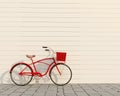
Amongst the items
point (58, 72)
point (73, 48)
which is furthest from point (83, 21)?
point (58, 72)

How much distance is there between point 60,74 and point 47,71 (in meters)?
0.47

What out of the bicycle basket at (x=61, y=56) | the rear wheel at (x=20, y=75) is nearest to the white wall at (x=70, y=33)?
the rear wheel at (x=20, y=75)

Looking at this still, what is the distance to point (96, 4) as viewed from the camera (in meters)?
9.38

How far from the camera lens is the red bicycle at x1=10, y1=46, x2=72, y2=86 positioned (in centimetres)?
906

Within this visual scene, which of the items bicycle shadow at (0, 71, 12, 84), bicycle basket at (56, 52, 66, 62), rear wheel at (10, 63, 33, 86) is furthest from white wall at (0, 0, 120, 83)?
bicycle basket at (56, 52, 66, 62)

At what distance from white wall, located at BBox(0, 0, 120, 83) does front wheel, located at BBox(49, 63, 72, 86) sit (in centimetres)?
27

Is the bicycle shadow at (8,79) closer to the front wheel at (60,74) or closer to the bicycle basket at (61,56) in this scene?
the front wheel at (60,74)

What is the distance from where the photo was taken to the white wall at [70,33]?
9.30 m

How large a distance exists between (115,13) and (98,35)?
970 millimetres

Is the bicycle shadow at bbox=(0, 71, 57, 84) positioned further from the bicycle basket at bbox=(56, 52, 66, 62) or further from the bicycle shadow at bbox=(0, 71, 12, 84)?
the bicycle basket at bbox=(56, 52, 66, 62)

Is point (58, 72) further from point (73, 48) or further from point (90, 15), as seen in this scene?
point (90, 15)

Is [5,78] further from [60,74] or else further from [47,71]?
[60,74]

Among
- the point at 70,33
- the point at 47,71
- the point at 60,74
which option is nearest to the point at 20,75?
the point at 47,71

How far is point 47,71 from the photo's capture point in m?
9.11
